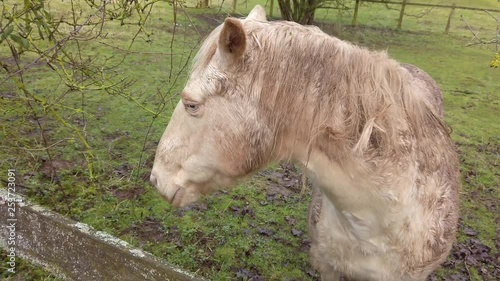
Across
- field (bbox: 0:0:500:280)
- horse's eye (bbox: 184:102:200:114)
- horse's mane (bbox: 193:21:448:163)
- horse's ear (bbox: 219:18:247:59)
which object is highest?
horse's ear (bbox: 219:18:247:59)

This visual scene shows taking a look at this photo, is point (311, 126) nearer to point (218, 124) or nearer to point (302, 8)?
point (218, 124)

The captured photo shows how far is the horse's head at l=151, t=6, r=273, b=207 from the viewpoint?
1811 millimetres

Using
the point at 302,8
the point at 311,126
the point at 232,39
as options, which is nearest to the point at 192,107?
the point at 232,39

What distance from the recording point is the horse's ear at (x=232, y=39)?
1663mm

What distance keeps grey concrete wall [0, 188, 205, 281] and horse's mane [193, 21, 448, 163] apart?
3.52 ft

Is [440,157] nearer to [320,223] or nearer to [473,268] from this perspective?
[320,223]

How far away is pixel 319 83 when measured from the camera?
181 centimetres

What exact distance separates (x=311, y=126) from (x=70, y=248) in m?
1.70

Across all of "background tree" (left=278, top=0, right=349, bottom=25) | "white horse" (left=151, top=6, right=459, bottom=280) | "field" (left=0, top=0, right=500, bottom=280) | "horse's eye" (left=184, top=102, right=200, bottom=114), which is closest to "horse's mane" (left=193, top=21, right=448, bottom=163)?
"white horse" (left=151, top=6, right=459, bottom=280)

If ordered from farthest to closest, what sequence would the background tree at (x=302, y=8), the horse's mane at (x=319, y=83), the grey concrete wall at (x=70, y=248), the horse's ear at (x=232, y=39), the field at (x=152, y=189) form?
the background tree at (x=302, y=8)
the field at (x=152, y=189)
the grey concrete wall at (x=70, y=248)
the horse's mane at (x=319, y=83)
the horse's ear at (x=232, y=39)

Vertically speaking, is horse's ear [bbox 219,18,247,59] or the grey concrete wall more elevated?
horse's ear [bbox 219,18,247,59]

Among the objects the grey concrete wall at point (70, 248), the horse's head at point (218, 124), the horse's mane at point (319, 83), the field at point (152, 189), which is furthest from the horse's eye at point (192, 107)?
the grey concrete wall at point (70, 248)

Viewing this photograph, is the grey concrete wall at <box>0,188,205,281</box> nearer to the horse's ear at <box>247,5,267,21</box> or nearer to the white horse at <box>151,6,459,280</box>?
the white horse at <box>151,6,459,280</box>

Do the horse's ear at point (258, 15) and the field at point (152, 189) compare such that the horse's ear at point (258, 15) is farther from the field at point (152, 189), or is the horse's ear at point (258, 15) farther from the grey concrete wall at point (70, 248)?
the grey concrete wall at point (70, 248)
